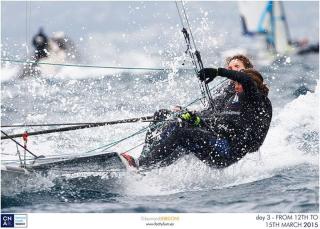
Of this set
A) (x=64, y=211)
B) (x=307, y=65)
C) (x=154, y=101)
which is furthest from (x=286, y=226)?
(x=307, y=65)

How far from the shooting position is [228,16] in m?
4.54

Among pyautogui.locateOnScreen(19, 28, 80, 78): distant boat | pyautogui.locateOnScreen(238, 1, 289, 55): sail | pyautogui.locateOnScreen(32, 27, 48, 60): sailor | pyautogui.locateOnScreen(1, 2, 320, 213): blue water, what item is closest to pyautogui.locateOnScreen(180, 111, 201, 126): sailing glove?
pyautogui.locateOnScreen(1, 2, 320, 213): blue water

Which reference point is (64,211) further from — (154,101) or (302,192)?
(154,101)

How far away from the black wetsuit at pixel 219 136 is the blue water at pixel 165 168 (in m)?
0.12

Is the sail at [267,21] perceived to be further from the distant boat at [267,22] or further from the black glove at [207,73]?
the black glove at [207,73]

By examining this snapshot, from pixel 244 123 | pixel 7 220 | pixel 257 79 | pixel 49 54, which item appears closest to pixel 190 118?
pixel 244 123

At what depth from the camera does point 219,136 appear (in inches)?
126

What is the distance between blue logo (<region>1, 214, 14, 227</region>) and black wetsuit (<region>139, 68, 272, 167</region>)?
2.61ft

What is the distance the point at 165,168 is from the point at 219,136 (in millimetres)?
375

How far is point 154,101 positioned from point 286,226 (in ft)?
10.3

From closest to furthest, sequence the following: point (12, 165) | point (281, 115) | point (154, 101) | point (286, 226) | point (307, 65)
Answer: point (286, 226) < point (12, 165) < point (281, 115) < point (154, 101) < point (307, 65)

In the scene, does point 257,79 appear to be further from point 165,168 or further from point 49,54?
point 49,54

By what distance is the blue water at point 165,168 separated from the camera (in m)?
2.94

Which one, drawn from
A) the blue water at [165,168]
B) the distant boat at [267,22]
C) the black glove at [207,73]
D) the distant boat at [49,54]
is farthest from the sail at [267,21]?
the distant boat at [49,54]
